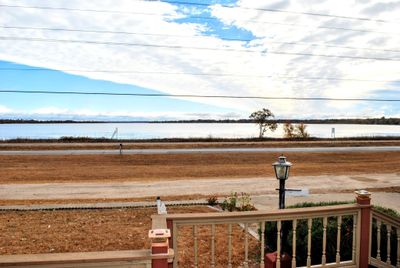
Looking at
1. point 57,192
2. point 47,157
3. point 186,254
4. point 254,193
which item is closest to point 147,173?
point 57,192

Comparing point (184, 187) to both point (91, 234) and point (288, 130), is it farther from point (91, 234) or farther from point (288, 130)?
point (288, 130)

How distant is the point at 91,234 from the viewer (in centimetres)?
809

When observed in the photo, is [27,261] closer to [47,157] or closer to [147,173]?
[147,173]

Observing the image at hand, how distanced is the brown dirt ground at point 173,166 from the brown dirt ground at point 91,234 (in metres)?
7.81

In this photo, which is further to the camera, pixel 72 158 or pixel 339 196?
pixel 72 158

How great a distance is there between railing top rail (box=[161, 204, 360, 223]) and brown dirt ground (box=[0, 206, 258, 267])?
2.49m

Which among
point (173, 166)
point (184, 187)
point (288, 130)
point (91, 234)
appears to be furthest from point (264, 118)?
point (91, 234)

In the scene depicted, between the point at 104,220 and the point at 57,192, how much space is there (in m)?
5.84

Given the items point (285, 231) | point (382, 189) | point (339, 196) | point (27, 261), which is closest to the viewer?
point (27, 261)

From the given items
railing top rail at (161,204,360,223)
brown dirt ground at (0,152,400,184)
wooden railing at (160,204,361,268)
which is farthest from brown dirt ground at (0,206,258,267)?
brown dirt ground at (0,152,400,184)

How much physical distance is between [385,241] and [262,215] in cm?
243

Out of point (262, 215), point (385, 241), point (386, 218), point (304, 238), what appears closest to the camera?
point (262, 215)

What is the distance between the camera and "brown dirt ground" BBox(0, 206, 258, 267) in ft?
23.4

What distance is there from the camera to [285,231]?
6.32 meters
